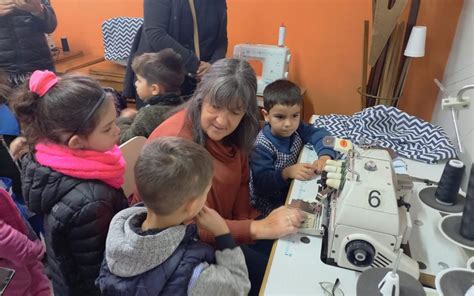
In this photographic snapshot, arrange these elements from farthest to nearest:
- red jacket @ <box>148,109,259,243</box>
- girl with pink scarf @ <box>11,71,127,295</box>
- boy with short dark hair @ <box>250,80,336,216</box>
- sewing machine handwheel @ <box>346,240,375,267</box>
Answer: boy with short dark hair @ <box>250,80,336,216</box>
red jacket @ <box>148,109,259,243</box>
girl with pink scarf @ <box>11,71,127,295</box>
sewing machine handwheel @ <box>346,240,375,267</box>

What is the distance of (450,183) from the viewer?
1.18 m

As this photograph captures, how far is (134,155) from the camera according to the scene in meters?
1.37

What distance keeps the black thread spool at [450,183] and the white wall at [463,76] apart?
0.35 meters

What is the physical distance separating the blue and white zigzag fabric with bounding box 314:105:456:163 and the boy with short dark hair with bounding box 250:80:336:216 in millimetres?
267

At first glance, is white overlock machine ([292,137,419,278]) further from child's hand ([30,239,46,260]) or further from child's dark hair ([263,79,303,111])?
child's hand ([30,239,46,260])

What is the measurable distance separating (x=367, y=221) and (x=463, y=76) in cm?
143

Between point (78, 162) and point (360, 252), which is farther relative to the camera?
point (78, 162)

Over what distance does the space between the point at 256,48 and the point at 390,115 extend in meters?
0.94

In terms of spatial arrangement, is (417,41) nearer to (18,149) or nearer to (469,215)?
(469,215)

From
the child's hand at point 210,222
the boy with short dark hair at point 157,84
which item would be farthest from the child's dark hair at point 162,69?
the child's hand at point 210,222

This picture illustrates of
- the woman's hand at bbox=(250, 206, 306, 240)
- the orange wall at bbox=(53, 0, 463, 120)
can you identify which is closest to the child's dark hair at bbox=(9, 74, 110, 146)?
the woman's hand at bbox=(250, 206, 306, 240)

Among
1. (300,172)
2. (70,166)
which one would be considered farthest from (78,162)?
(300,172)

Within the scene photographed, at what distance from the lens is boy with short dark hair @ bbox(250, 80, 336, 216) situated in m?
1.44

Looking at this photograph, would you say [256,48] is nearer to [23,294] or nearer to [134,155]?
[134,155]
